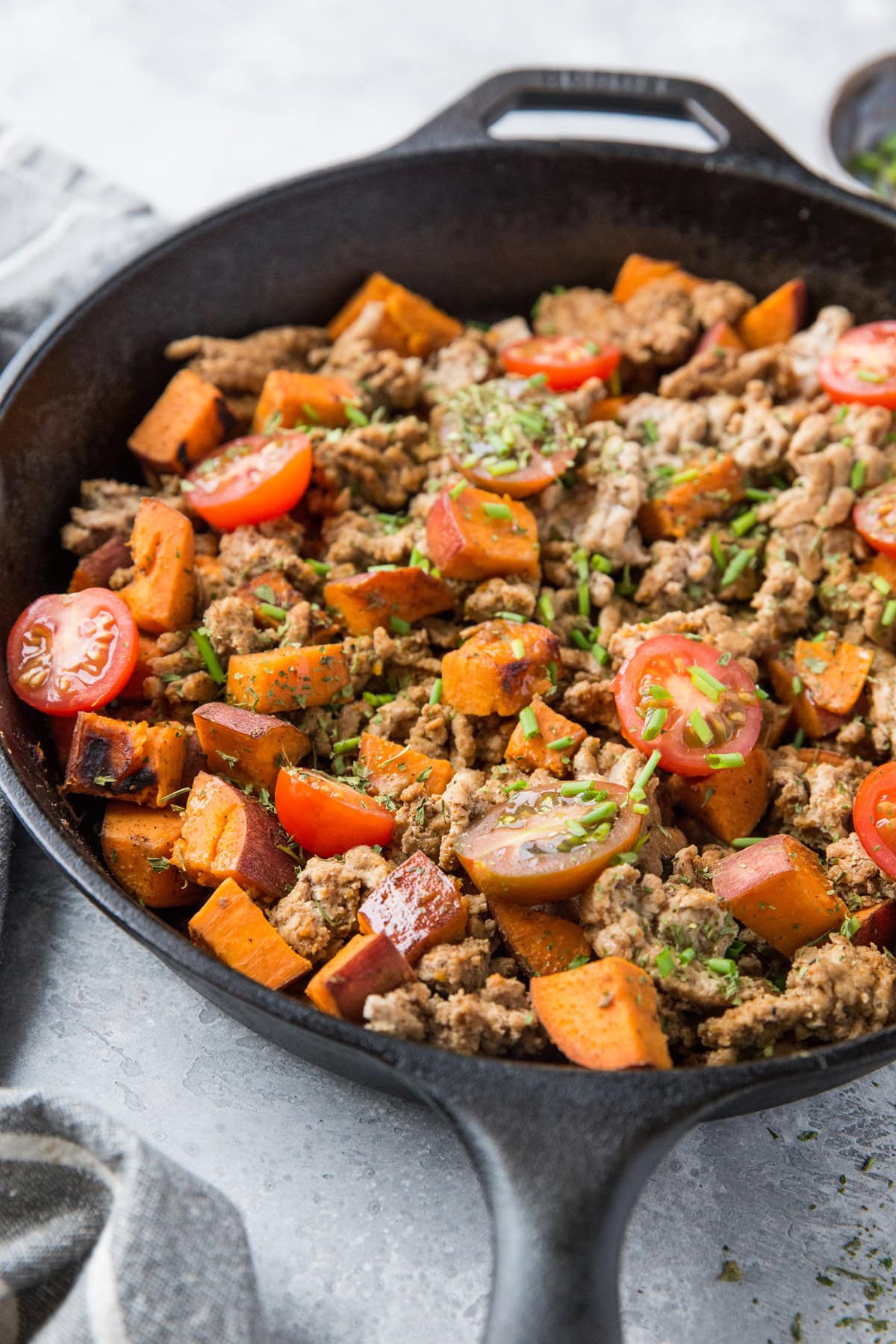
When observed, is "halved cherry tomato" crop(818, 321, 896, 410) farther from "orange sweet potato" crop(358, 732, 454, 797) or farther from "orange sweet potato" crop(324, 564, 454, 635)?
"orange sweet potato" crop(358, 732, 454, 797)

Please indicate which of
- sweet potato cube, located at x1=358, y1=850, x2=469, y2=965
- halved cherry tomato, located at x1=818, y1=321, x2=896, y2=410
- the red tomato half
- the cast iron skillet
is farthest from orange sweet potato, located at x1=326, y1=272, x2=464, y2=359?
sweet potato cube, located at x1=358, y1=850, x2=469, y2=965

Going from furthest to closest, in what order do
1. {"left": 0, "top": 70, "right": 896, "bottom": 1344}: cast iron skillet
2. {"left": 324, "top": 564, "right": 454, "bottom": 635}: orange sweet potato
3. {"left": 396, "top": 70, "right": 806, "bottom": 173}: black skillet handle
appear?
{"left": 396, "top": 70, "right": 806, "bottom": 173}: black skillet handle
{"left": 0, "top": 70, "right": 896, "bottom": 1344}: cast iron skillet
{"left": 324, "top": 564, "right": 454, "bottom": 635}: orange sweet potato

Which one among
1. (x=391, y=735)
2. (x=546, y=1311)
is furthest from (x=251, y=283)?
(x=546, y=1311)

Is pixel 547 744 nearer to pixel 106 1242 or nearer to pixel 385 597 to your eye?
pixel 385 597

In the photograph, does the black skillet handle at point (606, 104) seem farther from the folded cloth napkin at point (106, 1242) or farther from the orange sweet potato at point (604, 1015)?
the folded cloth napkin at point (106, 1242)

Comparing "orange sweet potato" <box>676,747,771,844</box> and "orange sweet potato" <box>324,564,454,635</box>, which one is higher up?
"orange sweet potato" <box>324,564,454,635</box>

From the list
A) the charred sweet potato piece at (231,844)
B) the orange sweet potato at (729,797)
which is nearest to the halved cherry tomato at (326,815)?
the charred sweet potato piece at (231,844)

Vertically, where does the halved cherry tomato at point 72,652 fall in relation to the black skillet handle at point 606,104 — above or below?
below
